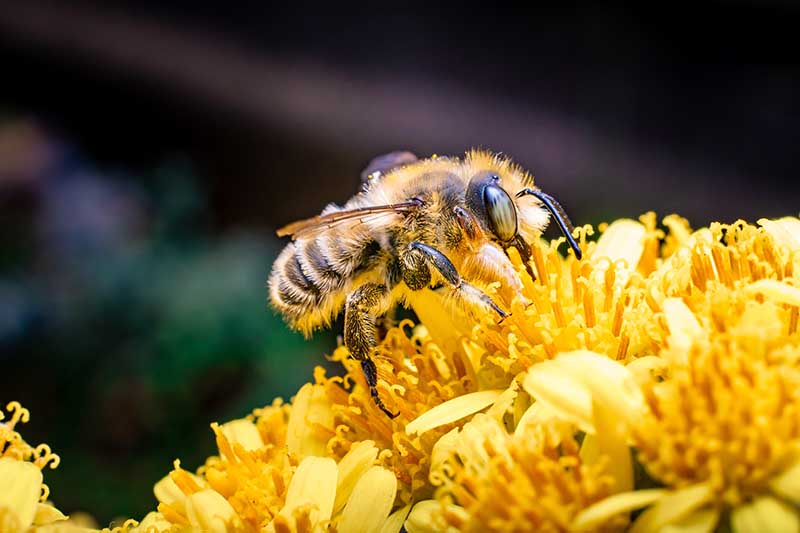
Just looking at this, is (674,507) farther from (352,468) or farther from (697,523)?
(352,468)

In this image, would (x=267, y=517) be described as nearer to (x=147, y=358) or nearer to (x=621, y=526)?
(x=621, y=526)

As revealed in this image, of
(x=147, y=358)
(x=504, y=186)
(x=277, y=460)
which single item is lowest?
(x=277, y=460)

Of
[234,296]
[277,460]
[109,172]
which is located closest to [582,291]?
[277,460]

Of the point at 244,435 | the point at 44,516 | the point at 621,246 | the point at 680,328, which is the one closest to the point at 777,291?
the point at 680,328

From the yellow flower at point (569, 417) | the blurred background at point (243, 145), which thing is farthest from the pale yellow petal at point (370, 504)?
the blurred background at point (243, 145)

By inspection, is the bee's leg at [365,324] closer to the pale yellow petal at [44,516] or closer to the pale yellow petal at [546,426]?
the pale yellow petal at [546,426]

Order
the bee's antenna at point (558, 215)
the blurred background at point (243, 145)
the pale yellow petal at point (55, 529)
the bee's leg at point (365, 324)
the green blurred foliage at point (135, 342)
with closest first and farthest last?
the pale yellow petal at point (55, 529) → the bee's antenna at point (558, 215) → the bee's leg at point (365, 324) → the green blurred foliage at point (135, 342) → the blurred background at point (243, 145)

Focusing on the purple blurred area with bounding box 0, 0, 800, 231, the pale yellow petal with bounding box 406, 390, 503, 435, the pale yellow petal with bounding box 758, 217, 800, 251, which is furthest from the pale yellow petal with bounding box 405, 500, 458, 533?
the purple blurred area with bounding box 0, 0, 800, 231
